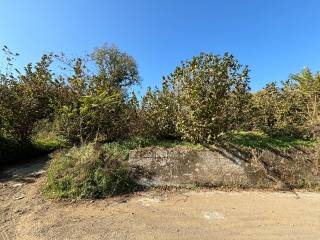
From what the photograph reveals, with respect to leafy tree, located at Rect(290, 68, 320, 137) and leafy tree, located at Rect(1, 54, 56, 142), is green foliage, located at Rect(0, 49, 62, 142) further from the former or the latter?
leafy tree, located at Rect(290, 68, 320, 137)

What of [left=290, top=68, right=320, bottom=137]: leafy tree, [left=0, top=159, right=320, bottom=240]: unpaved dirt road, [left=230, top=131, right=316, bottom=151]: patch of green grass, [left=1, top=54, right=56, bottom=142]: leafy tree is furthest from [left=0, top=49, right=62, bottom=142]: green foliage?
[left=290, top=68, right=320, bottom=137]: leafy tree

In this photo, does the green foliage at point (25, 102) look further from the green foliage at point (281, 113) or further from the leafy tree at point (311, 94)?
the leafy tree at point (311, 94)

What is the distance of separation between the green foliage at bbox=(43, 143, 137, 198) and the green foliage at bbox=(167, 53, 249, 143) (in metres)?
2.17

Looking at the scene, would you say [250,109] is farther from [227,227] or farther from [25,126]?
[25,126]

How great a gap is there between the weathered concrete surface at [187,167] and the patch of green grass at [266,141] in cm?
84

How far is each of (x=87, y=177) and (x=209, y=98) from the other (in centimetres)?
355

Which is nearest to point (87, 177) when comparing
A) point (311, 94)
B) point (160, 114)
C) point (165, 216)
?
point (165, 216)

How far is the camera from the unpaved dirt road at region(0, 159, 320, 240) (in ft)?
→ 15.8

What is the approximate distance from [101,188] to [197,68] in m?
3.92

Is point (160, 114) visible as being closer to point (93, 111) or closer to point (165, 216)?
point (93, 111)

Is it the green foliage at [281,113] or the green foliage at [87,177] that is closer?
the green foliage at [87,177]

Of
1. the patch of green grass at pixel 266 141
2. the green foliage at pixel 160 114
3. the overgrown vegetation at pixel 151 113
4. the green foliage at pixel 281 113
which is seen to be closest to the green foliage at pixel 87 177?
the overgrown vegetation at pixel 151 113

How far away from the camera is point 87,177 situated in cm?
633

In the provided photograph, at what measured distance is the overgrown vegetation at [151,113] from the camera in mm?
7836
